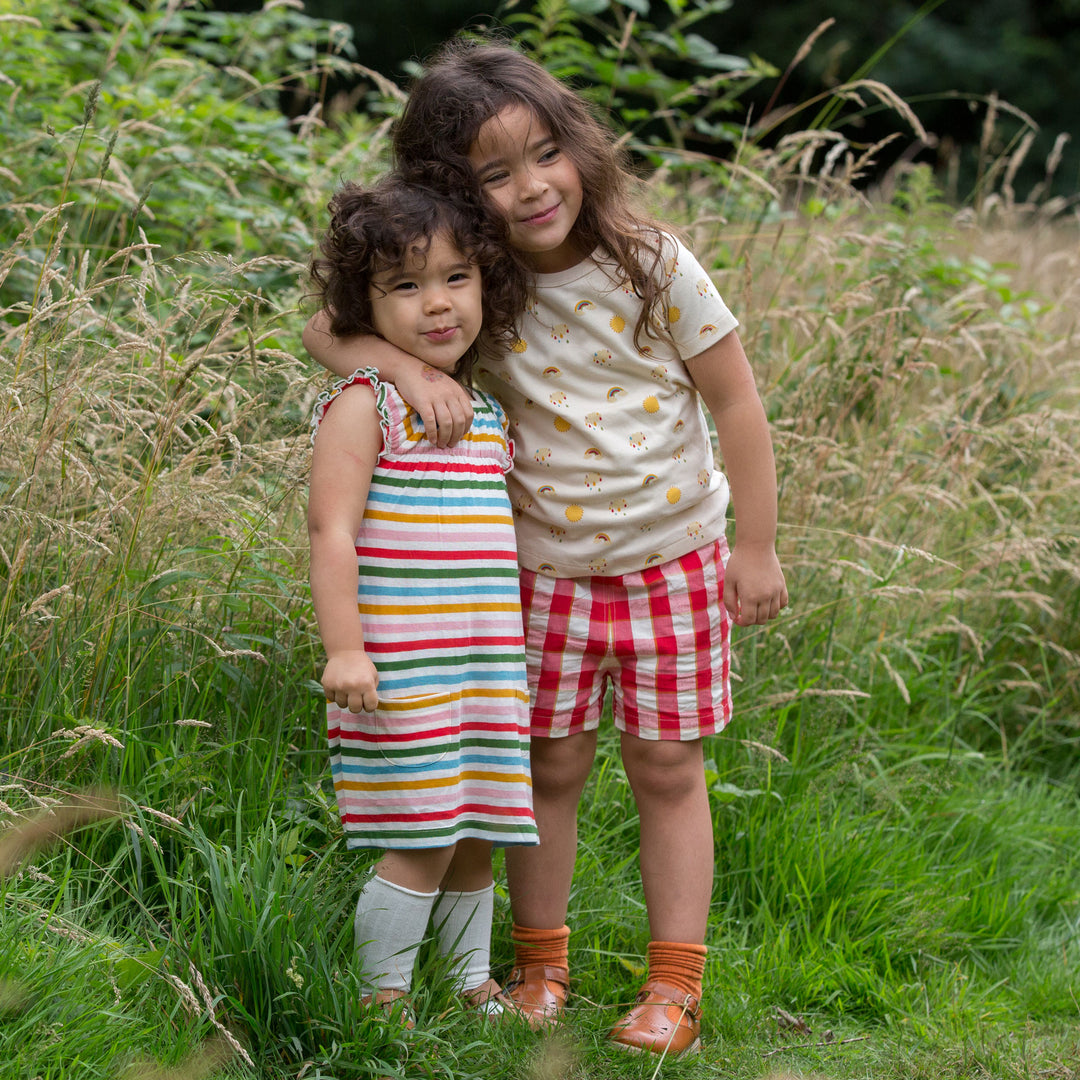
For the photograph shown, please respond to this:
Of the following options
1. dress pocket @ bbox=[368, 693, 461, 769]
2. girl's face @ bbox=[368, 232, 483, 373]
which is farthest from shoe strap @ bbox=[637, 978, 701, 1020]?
girl's face @ bbox=[368, 232, 483, 373]

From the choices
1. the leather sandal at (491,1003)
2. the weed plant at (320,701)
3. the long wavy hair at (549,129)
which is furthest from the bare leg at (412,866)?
the long wavy hair at (549,129)

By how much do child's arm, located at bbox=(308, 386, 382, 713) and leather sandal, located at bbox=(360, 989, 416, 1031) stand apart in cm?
47

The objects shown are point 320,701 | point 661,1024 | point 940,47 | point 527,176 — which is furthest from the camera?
point 940,47

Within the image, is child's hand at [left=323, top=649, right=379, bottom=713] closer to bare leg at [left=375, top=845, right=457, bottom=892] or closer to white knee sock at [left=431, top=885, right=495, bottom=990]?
bare leg at [left=375, top=845, right=457, bottom=892]

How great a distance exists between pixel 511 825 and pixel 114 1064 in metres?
0.65

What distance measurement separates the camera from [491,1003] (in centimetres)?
204

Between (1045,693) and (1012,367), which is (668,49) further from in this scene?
(1045,693)

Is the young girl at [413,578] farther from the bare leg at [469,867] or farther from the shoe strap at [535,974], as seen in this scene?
the shoe strap at [535,974]

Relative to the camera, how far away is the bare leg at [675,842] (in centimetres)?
217

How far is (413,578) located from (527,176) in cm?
66

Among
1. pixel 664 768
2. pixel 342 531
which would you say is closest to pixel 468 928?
pixel 664 768

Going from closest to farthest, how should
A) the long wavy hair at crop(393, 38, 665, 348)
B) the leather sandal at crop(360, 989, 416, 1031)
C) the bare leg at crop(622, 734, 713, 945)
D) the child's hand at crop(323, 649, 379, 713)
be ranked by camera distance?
the child's hand at crop(323, 649, 379, 713)
the leather sandal at crop(360, 989, 416, 1031)
the long wavy hair at crop(393, 38, 665, 348)
the bare leg at crop(622, 734, 713, 945)

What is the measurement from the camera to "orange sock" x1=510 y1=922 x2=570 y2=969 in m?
2.20

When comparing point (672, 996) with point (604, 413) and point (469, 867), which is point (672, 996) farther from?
point (604, 413)
